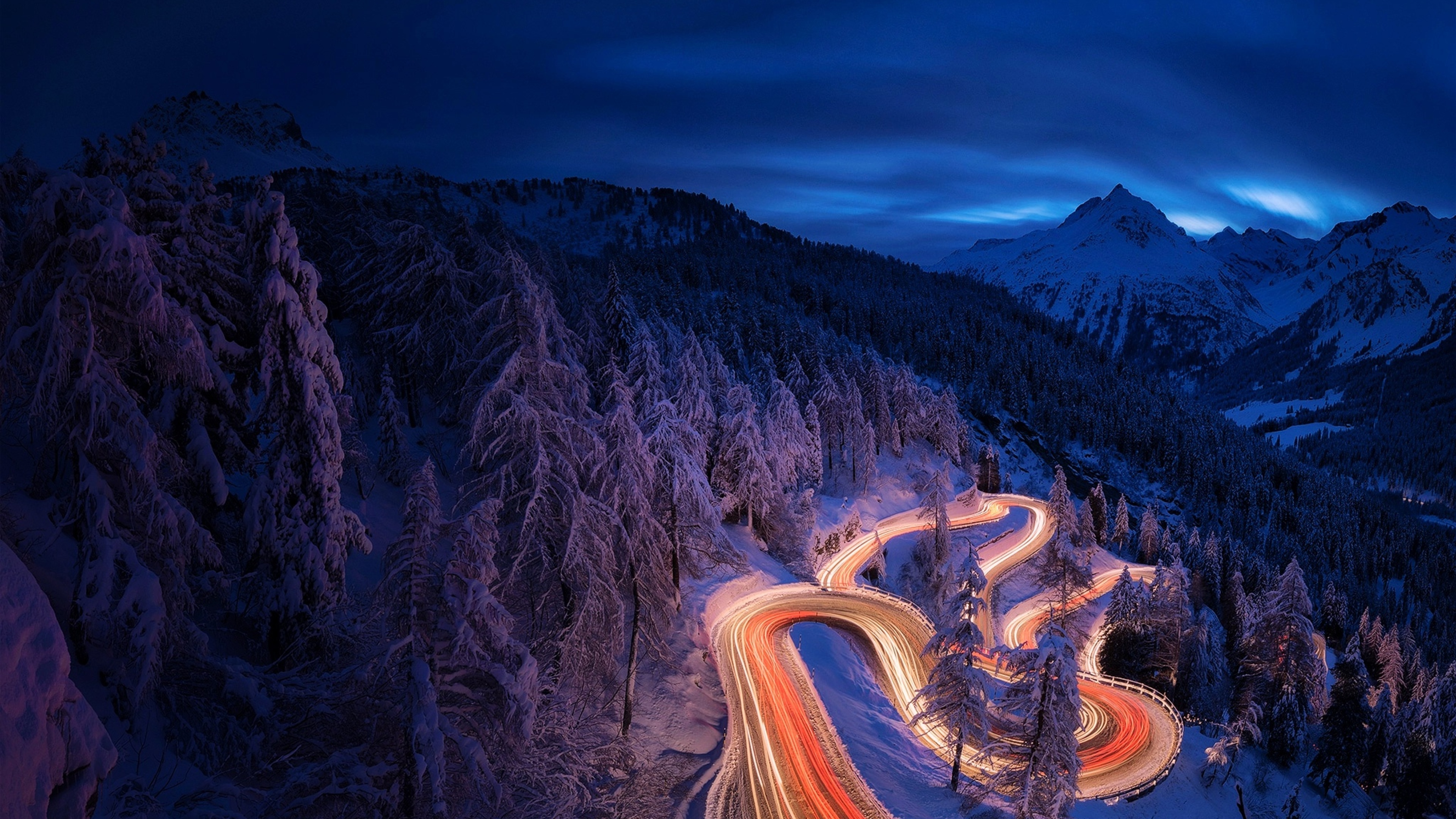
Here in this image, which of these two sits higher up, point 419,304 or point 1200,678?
point 419,304

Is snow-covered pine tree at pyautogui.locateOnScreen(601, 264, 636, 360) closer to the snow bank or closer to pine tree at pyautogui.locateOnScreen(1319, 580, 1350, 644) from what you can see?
the snow bank

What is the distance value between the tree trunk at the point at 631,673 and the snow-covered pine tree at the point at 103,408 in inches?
456

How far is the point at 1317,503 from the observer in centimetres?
12350

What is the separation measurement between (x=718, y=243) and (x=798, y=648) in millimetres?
171878

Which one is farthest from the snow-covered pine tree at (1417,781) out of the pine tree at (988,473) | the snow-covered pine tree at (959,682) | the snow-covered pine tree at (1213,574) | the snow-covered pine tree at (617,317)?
the snow-covered pine tree at (617,317)

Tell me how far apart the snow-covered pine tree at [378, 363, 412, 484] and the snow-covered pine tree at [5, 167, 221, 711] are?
56.0 feet

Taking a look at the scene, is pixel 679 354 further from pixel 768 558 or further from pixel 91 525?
pixel 91 525

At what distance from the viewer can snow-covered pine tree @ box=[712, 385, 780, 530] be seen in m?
41.7

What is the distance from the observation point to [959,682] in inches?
886

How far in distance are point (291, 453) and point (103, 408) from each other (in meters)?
3.13

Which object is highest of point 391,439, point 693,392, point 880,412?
point 693,392

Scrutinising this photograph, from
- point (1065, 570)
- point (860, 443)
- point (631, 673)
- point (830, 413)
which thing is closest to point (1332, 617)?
point (1065, 570)

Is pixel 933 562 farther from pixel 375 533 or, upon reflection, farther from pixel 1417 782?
pixel 375 533

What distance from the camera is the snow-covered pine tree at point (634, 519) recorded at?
727 inches
